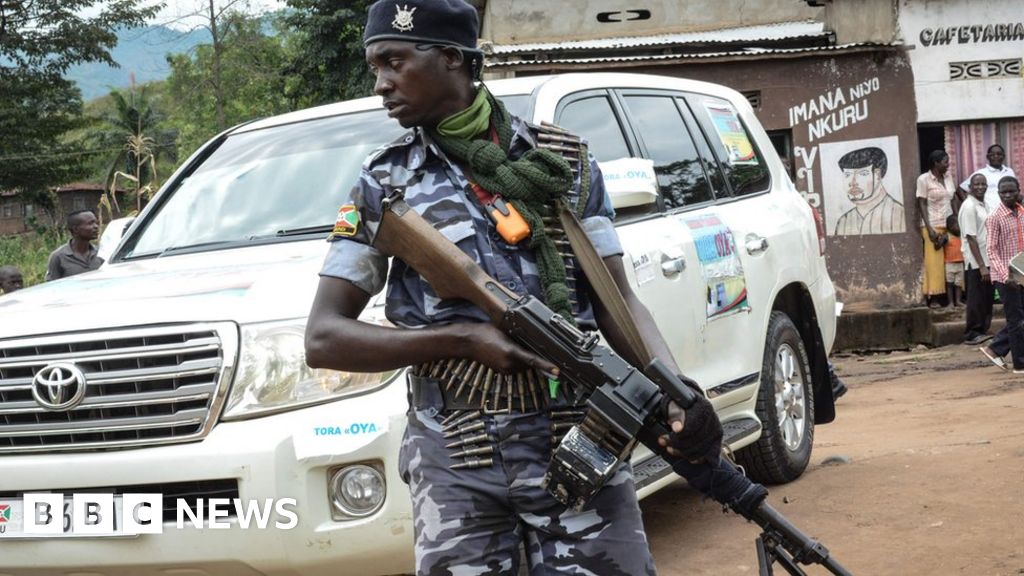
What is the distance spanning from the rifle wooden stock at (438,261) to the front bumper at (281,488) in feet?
4.44

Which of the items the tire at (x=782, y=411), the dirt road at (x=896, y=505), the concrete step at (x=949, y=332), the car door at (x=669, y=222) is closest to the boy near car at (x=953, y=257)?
the concrete step at (x=949, y=332)

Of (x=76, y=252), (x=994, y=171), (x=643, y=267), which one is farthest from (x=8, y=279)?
(x=994, y=171)

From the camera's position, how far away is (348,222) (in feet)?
9.02

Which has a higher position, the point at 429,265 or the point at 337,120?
the point at 337,120

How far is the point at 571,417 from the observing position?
269 centimetres

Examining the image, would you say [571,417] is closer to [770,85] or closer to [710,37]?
[770,85]

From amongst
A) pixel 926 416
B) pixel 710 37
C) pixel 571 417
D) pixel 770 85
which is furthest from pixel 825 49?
→ pixel 571 417

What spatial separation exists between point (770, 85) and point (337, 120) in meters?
11.5

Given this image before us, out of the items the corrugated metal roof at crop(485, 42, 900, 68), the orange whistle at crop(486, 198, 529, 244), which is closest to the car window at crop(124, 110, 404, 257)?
the orange whistle at crop(486, 198, 529, 244)

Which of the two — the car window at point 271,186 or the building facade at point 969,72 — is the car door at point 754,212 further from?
the building facade at point 969,72

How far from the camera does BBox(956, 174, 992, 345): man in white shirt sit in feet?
43.9

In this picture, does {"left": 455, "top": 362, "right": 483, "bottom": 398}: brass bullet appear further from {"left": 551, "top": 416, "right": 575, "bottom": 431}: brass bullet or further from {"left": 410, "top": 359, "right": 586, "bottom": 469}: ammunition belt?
{"left": 551, "top": 416, "right": 575, "bottom": 431}: brass bullet

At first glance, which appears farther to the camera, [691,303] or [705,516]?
[705,516]

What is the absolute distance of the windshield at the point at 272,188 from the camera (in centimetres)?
507
